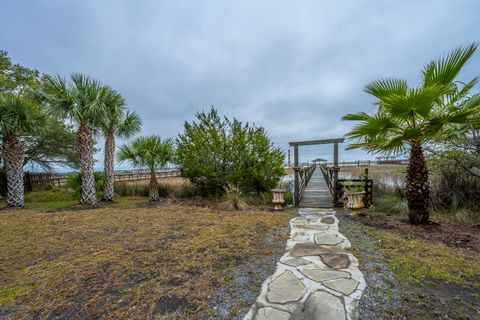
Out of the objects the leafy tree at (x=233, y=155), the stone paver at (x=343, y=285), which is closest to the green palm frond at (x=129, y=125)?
the leafy tree at (x=233, y=155)

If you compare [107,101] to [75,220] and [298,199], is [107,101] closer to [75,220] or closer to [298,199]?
[75,220]

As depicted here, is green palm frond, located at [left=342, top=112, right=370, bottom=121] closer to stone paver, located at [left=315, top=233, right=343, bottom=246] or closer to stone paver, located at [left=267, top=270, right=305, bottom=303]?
stone paver, located at [left=315, top=233, right=343, bottom=246]

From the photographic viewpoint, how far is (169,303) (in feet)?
6.32

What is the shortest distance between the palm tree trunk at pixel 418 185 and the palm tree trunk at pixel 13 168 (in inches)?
462

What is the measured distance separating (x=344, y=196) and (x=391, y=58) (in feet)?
23.5

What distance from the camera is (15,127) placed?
21.1 feet

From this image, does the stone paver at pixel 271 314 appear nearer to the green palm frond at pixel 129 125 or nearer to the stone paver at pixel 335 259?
the stone paver at pixel 335 259

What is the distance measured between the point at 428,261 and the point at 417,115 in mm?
2472

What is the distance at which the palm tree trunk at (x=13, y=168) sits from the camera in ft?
22.7

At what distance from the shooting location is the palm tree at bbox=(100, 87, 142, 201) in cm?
735

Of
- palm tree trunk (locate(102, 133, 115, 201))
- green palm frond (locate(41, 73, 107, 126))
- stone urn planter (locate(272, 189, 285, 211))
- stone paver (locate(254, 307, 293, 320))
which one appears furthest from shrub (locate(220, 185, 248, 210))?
green palm frond (locate(41, 73, 107, 126))

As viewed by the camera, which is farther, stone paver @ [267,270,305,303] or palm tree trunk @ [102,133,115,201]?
palm tree trunk @ [102,133,115,201]

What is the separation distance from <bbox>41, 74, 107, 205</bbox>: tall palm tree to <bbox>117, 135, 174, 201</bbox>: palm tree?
1190 mm

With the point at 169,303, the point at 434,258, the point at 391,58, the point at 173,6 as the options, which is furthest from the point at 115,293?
the point at 391,58
